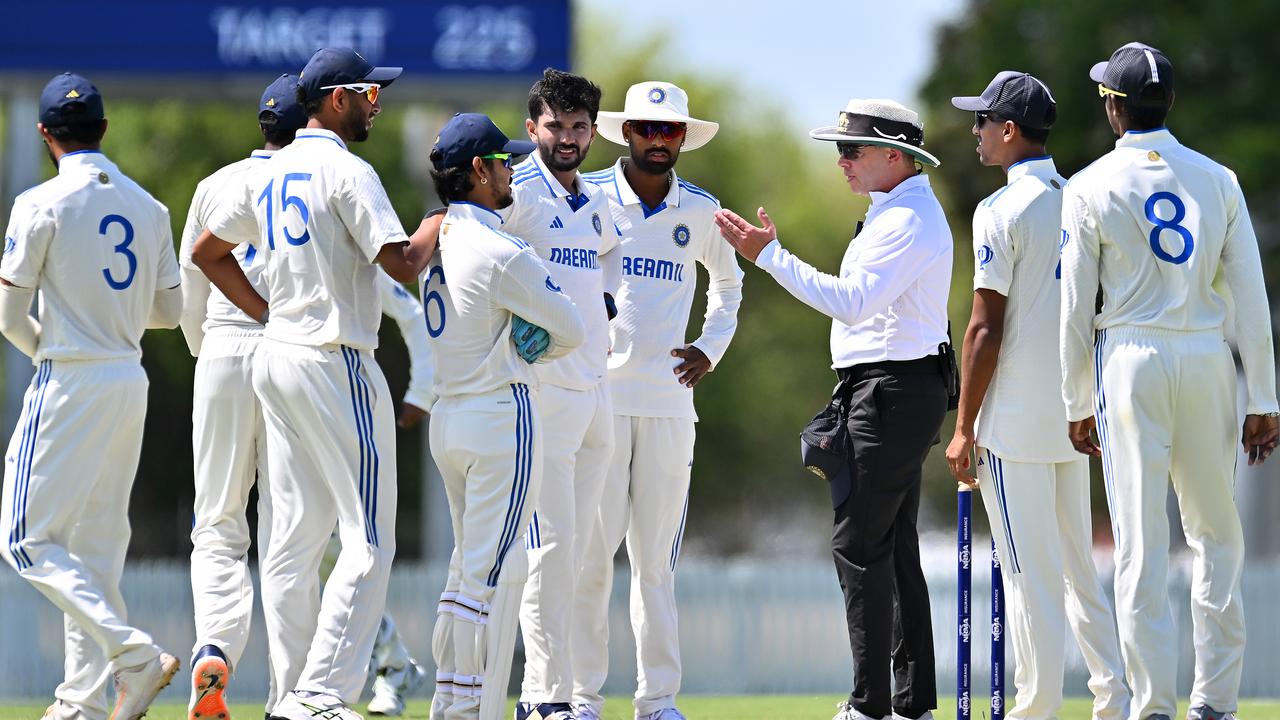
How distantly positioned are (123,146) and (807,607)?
18287mm

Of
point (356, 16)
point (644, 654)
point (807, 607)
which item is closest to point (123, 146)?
point (356, 16)

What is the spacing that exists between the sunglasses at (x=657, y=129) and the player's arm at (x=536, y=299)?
4.56 feet

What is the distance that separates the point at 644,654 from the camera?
25.8 feet

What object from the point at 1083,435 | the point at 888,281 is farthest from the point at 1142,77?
the point at 1083,435

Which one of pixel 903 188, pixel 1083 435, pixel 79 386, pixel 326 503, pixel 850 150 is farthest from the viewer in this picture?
pixel 850 150

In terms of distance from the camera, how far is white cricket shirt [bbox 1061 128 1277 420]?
22.2 feet

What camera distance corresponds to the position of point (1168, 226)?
22.2 ft

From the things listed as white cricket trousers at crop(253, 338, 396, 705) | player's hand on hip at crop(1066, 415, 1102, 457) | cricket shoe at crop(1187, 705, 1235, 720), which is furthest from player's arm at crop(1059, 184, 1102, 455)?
white cricket trousers at crop(253, 338, 396, 705)

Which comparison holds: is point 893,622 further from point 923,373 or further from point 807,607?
point 807,607

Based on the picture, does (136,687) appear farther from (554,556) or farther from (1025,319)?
(1025,319)

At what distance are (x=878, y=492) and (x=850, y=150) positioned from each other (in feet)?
4.45

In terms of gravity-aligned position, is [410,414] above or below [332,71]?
below

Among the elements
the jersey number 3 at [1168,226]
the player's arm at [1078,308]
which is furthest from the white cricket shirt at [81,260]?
the jersey number 3 at [1168,226]

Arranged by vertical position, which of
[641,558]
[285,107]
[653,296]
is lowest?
[641,558]
